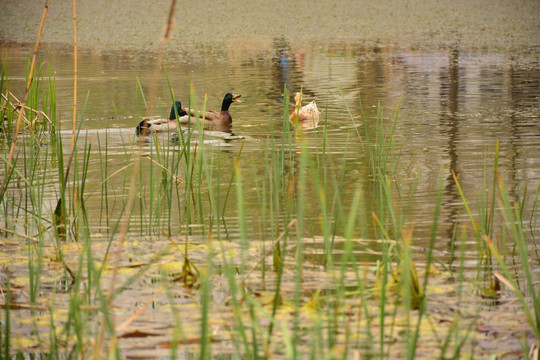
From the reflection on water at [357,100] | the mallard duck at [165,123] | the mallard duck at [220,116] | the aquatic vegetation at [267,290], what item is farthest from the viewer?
the mallard duck at [220,116]

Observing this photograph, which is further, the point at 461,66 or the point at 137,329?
the point at 461,66

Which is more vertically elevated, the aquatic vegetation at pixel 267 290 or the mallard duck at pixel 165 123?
the aquatic vegetation at pixel 267 290

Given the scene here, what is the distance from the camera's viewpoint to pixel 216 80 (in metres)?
14.9

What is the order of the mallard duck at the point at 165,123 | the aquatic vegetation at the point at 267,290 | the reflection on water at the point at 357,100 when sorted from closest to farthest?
the aquatic vegetation at the point at 267,290
the reflection on water at the point at 357,100
the mallard duck at the point at 165,123

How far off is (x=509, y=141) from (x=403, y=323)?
5.69m

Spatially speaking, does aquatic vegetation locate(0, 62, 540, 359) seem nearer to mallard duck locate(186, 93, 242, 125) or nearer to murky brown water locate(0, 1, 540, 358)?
murky brown water locate(0, 1, 540, 358)

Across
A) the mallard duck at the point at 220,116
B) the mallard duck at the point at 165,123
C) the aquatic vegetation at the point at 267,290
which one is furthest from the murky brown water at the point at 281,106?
the mallard duck at the point at 165,123

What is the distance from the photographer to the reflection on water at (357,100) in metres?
7.19

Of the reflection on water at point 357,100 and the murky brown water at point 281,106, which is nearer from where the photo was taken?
the murky brown water at point 281,106

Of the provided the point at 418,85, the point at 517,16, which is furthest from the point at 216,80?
the point at 517,16

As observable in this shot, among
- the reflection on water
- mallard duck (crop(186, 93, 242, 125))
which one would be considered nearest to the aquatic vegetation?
the reflection on water

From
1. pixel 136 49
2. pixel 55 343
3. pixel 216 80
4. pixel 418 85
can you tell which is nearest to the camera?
pixel 55 343

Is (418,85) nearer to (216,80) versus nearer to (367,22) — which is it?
(216,80)

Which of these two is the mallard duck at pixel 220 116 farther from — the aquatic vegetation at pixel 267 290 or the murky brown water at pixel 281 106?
the aquatic vegetation at pixel 267 290
